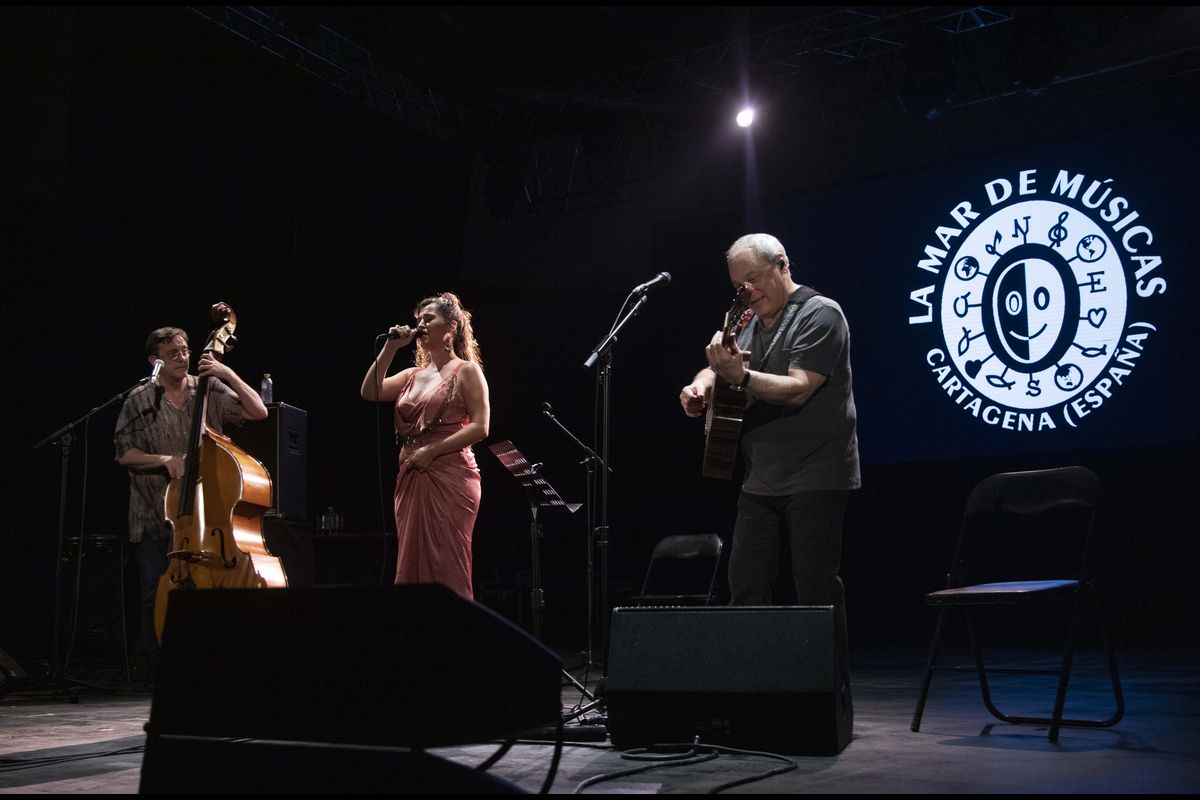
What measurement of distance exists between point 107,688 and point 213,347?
2245 mm

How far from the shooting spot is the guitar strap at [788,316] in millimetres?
3316

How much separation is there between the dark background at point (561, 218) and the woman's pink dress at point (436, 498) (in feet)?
8.44

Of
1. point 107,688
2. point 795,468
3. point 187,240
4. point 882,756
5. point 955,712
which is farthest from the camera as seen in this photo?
point 187,240

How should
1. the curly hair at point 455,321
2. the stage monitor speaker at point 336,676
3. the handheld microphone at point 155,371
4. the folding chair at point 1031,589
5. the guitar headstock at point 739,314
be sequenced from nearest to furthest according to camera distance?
the stage monitor speaker at point 336,676 → the guitar headstock at point 739,314 → the folding chair at point 1031,589 → the curly hair at point 455,321 → the handheld microphone at point 155,371

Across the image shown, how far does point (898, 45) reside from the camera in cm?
718

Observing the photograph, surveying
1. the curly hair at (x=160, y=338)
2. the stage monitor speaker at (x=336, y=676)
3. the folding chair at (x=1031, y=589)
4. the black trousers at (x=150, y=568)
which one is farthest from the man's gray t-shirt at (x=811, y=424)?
A: the black trousers at (x=150, y=568)

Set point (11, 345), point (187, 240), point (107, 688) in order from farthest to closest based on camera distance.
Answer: point (187, 240) → point (11, 345) → point (107, 688)

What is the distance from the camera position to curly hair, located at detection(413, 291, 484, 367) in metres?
3.82

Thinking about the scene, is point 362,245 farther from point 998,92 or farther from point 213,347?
point 998,92

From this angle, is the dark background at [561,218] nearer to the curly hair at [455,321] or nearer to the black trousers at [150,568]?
the black trousers at [150,568]

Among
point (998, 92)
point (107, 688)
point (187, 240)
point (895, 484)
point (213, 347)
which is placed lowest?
point (107, 688)

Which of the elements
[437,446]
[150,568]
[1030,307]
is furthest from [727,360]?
[1030,307]

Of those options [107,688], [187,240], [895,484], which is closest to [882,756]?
[107,688]

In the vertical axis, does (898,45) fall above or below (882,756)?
above
